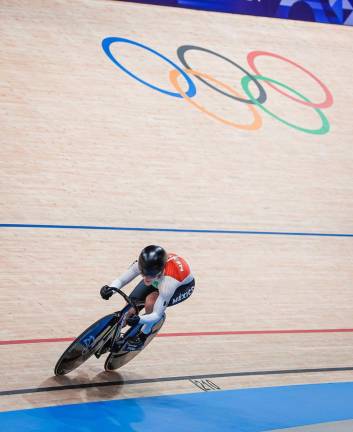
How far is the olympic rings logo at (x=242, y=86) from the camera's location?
856cm

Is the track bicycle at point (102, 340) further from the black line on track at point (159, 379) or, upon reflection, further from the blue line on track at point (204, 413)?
the blue line on track at point (204, 413)

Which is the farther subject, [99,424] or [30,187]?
[30,187]

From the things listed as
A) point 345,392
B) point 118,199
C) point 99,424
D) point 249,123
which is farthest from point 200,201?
point 99,424

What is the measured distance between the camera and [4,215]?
6.48 metres

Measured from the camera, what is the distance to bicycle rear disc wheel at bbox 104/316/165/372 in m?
4.80

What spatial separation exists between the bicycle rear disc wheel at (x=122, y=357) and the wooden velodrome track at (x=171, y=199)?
0.11 m

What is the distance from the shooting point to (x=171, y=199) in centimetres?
734

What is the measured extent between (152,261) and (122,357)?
90 centimetres

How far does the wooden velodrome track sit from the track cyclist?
0.55 meters

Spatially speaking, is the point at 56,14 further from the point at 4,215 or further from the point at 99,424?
the point at 99,424

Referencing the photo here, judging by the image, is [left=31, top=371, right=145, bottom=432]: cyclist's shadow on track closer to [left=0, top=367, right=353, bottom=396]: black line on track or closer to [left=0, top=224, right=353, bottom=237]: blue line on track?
[left=0, top=367, right=353, bottom=396]: black line on track

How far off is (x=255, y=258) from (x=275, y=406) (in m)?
2.27

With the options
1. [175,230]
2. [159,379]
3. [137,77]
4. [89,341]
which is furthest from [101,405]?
[137,77]

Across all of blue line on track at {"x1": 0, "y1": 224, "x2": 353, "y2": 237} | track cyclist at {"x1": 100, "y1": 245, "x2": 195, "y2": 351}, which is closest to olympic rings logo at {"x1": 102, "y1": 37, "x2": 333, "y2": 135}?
blue line on track at {"x1": 0, "y1": 224, "x2": 353, "y2": 237}
